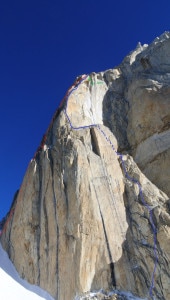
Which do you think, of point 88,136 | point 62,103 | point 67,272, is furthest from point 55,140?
point 67,272

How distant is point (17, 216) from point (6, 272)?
4.08 metres

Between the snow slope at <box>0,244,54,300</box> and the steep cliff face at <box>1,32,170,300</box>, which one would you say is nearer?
the steep cliff face at <box>1,32,170,300</box>

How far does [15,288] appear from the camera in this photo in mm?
19141

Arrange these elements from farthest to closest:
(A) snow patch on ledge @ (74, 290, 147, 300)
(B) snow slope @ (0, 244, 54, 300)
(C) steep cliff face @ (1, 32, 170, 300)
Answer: (B) snow slope @ (0, 244, 54, 300), (C) steep cliff face @ (1, 32, 170, 300), (A) snow patch on ledge @ (74, 290, 147, 300)

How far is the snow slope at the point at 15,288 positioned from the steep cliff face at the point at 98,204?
1.58ft

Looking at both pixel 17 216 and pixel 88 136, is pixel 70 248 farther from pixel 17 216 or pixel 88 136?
pixel 88 136

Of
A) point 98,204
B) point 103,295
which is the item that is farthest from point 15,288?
point 98,204

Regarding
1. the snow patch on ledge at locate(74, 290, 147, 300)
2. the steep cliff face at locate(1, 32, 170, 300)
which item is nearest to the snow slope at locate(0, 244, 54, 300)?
the steep cliff face at locate(1, 32, 170, 300)

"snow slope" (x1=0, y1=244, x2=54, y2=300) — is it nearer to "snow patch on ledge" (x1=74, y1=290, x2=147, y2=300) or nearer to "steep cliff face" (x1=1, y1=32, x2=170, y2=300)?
"steep cliff face" (x1=1, y1=32, x2=170, y2=300)

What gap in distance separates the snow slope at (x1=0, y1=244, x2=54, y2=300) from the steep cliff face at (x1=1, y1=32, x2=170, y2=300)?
0.48 meters

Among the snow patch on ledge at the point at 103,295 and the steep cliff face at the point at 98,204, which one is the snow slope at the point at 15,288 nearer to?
the steep cliff face at the point at 98,204

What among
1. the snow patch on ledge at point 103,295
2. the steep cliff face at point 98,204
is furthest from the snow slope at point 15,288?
the snow patch on ledge at point 103,295

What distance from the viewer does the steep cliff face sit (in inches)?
687

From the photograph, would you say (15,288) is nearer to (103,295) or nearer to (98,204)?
(103,295)
